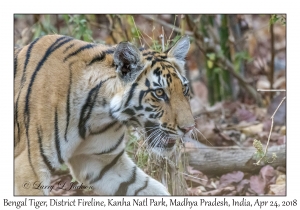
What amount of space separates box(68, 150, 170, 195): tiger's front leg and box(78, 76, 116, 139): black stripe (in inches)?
16.1

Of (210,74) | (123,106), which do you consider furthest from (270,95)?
(123,106)

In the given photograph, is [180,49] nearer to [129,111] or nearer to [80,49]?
[129,111]

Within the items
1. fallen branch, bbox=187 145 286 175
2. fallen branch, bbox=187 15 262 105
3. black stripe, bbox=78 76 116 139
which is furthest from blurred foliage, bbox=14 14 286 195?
black stripe, bbox=78 76 116 139

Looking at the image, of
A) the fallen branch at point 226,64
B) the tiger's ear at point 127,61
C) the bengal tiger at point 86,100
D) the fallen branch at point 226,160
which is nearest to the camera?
the tiger's ear at point 127,61

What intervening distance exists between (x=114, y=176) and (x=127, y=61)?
1.09 meters

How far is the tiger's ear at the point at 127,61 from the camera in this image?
13.8 ft

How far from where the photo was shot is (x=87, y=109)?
445cm

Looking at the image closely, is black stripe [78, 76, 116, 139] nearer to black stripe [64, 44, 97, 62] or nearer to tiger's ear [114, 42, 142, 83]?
tiger's ear [114, 42, 142, 83]

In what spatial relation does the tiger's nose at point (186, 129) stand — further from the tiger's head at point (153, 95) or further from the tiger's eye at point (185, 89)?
the tiger's eye at point (185, 89)

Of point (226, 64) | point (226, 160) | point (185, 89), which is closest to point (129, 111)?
point (185, 89)

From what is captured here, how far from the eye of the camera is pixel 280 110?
7445 mm

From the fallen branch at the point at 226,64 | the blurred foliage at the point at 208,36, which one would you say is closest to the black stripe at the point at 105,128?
the blurred foliage at the point at 208,36

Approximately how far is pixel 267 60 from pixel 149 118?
534 cm
